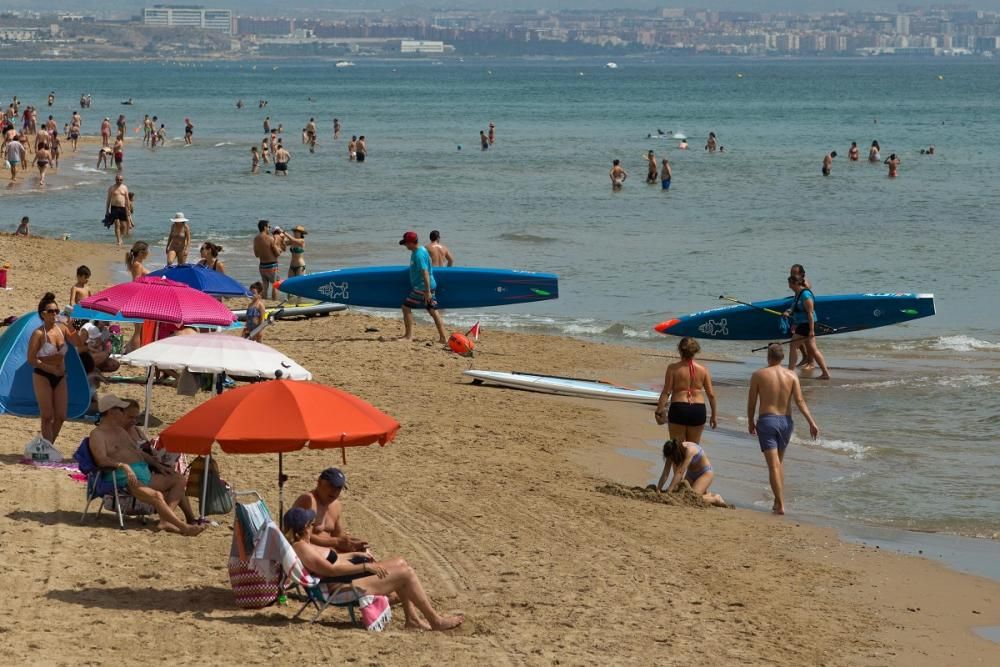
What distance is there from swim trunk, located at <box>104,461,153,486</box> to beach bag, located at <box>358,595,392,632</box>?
210cm

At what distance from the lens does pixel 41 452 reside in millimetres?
10273

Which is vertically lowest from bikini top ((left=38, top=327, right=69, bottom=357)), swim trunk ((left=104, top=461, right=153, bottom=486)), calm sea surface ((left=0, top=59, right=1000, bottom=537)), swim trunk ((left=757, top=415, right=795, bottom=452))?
calm sea surface ((left=0, top=59, right=1000, bottom=537))

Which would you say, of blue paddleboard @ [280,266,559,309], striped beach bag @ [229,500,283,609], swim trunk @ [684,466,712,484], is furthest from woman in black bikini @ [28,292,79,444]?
blue paddleboard @ [280,266,559,309]

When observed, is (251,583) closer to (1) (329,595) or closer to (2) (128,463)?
(1) (329,595)

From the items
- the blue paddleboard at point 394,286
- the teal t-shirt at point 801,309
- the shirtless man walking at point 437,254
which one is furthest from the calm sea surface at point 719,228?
the shirtless man walking at point 437,254

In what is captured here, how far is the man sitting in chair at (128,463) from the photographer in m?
8.87

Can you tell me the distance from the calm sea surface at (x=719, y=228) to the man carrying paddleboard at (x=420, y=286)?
262cm

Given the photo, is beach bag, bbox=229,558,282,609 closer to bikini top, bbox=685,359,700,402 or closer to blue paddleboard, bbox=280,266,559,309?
bikini top, bbox=685,359,700,402

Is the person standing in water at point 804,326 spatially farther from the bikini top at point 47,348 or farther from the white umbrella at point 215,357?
the bikini top at point 47,348

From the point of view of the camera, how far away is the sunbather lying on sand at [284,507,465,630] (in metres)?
7.55

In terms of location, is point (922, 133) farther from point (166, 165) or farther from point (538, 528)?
point (538, 528)

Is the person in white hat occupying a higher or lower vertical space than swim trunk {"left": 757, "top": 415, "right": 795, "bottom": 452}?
higher

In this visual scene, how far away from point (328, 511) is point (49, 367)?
3.47 metres

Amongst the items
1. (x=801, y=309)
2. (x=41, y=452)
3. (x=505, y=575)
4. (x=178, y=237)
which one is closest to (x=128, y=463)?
(x=41, y=452)
